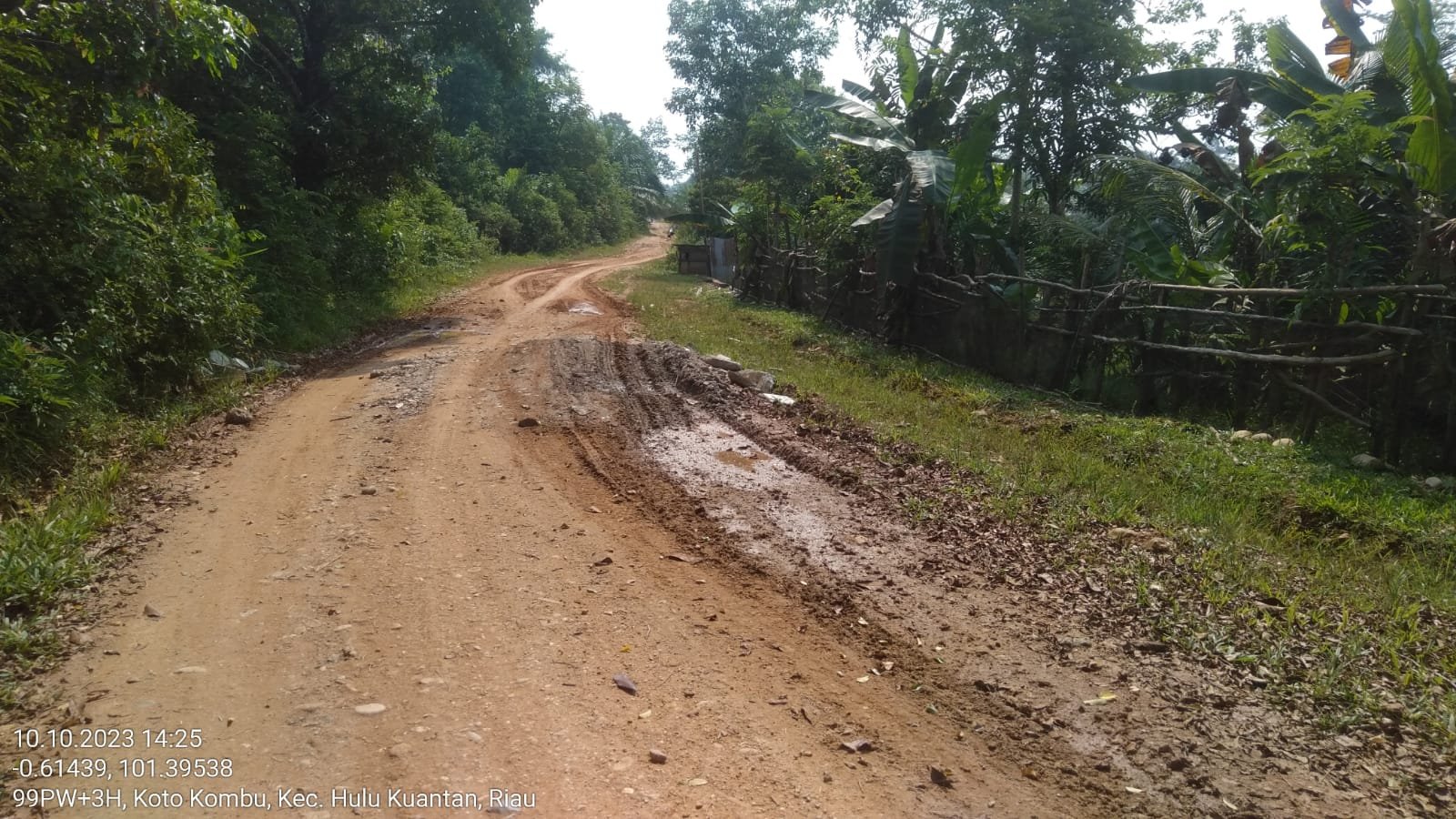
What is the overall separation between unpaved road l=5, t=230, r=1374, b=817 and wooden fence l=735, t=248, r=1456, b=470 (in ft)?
14.8

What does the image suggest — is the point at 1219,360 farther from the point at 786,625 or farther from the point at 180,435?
the point at 180,435

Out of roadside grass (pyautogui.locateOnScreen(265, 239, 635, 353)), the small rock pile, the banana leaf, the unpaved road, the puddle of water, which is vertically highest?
the banana leaf

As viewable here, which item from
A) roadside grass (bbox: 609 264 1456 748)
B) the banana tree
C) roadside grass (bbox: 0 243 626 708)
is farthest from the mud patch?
the banana tree

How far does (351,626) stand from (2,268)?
4.66 metres

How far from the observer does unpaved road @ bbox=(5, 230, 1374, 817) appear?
9.61 feet

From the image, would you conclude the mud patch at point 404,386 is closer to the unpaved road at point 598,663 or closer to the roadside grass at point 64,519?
the roadside grass at point 64,519

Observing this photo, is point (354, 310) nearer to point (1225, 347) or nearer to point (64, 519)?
point (64, 519)

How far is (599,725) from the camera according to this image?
3.24m

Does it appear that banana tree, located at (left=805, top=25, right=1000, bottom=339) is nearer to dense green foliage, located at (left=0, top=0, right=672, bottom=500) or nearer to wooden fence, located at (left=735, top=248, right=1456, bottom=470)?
wooden fence, located at (left=735, top=248, right=1456, bottom=470)

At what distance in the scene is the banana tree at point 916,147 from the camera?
11.1 metres

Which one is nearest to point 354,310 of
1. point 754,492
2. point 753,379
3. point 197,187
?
point 197,187

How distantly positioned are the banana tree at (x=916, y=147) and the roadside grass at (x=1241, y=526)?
247cm

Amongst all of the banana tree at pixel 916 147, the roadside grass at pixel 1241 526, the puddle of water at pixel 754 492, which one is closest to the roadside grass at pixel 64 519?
the puddle of water at pixel 754 492

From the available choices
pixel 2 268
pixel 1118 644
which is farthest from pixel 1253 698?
pixel 2 268
